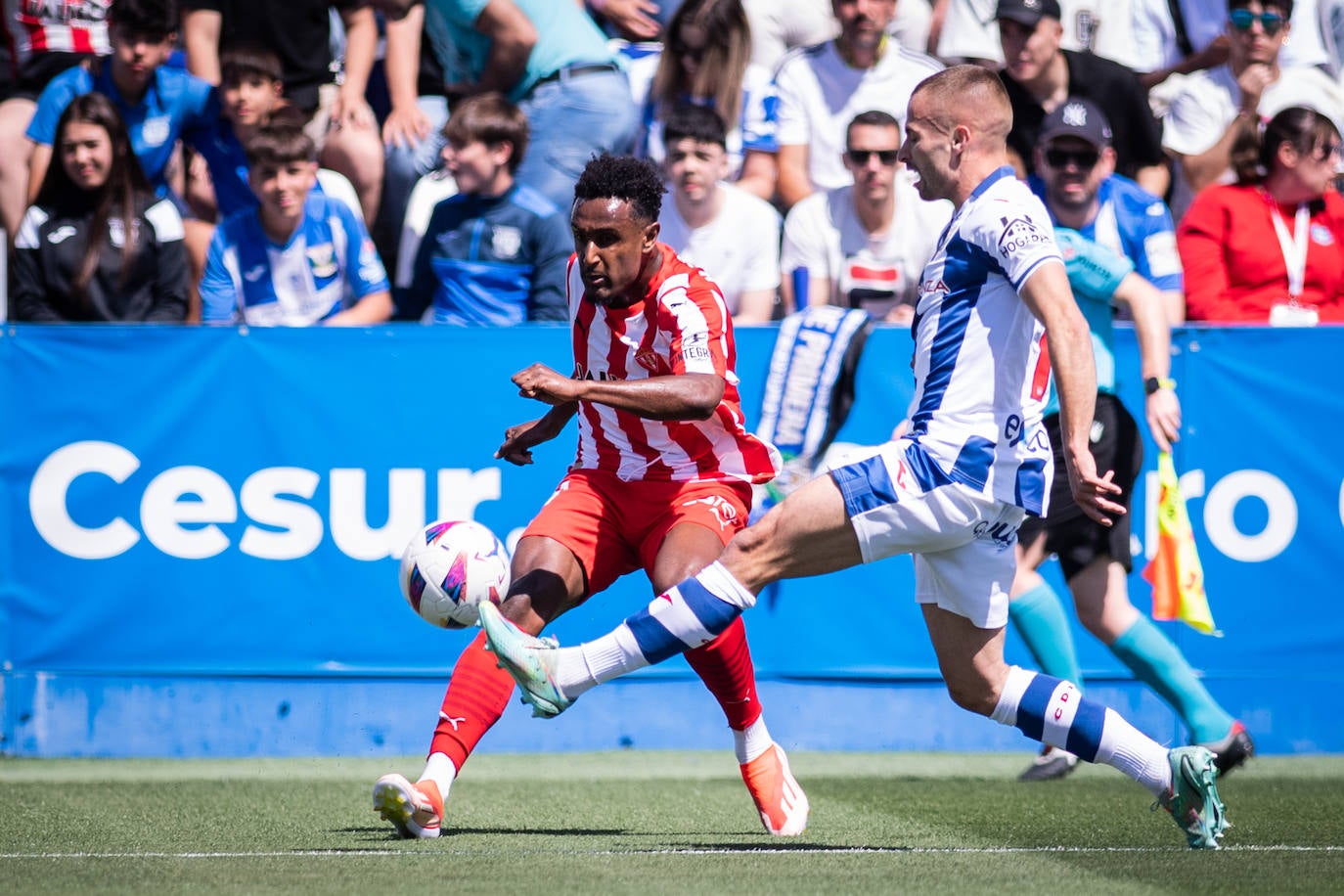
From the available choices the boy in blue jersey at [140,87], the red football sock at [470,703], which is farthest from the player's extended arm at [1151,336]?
the boy in blue jersey at [140,87]

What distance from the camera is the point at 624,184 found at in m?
5.23

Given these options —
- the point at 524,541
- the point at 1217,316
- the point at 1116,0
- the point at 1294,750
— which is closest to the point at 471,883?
the point at 524,541

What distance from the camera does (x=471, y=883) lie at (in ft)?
14.4

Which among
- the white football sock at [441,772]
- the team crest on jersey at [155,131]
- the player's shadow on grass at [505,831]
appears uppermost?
the team crest on jersey at [155,131]

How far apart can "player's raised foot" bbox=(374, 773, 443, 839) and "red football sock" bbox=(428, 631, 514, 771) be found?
0.48 feet

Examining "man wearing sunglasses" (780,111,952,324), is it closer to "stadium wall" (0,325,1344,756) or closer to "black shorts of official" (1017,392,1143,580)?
"stadium wall" (0,325,1344,756)

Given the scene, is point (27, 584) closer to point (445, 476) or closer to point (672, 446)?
point (445, 476)

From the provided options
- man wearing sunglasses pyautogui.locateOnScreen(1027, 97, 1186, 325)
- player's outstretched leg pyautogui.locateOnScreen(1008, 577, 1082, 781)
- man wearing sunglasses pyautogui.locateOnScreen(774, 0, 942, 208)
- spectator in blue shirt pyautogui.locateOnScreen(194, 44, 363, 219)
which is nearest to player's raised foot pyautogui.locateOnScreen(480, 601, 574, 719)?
player's outstretched leg pyautogui.locateOnScreen(1008, 577, 1082, 781)

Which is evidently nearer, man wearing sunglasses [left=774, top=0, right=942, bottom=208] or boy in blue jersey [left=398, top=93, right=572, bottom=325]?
boy in blue jersey [left=398, top=93, right=572, bottom=325]

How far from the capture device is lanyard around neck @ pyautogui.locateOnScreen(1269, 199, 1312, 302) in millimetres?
8508

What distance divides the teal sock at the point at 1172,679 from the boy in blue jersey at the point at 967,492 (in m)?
1.71

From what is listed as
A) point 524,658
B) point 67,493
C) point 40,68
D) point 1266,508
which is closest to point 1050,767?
point 1266,508

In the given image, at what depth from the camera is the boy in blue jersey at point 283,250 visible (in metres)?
8.43

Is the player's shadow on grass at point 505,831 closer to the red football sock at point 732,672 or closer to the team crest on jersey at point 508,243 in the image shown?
the red football sock at point 732,672
